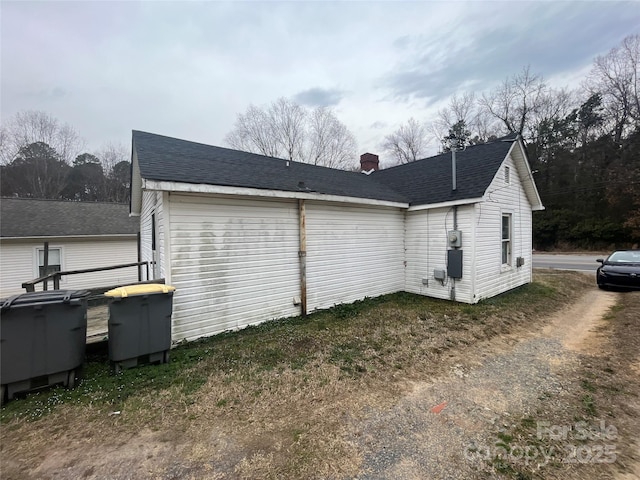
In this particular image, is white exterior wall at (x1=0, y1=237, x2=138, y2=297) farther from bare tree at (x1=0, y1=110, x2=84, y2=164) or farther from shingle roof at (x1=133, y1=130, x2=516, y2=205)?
bare tree at (x1=0, y1=110, x2=84, y2=164)

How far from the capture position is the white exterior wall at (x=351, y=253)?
676 cm

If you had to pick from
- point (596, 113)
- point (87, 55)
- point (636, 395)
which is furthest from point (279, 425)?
point (596, 113)

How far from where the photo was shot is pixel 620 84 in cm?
2422

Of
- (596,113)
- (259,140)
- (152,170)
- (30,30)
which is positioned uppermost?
(596,113)

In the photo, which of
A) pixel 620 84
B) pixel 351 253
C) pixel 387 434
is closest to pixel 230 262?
pixel 351 253

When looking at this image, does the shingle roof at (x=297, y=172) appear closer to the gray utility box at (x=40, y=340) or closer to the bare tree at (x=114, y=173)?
the gray utility box at (x=40, y=340)

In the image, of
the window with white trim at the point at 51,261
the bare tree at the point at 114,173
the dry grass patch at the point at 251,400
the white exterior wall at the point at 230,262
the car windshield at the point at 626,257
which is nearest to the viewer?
the dry grass patch at the point at 251,400

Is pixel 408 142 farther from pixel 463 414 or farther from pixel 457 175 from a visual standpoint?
pixel 463 414

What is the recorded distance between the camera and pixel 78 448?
7.97 feet

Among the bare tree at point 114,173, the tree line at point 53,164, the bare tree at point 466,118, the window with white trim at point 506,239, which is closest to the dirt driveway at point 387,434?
the window with white trim at point 506,239

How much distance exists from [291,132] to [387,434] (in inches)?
1057

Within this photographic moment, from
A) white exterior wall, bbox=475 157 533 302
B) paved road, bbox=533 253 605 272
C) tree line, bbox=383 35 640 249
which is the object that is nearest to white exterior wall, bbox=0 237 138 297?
white exterior wall, bbox=475 157 533 302

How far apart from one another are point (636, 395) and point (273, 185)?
621 centimetres

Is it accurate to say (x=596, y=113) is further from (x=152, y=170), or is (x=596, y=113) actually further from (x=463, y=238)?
(x=152, y=170)
